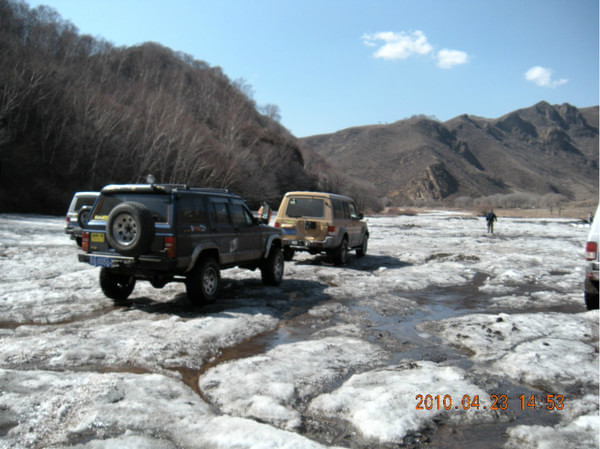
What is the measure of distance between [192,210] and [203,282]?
1.22m

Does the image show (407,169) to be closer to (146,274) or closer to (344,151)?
(344,151)

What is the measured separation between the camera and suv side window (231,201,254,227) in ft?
30.4

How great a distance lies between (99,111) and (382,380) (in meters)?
47.0

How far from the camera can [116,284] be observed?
8328mm

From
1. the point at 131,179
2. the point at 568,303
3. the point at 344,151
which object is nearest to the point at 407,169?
the point at 344,151

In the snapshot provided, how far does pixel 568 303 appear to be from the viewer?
9.63 metres

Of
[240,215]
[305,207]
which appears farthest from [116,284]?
[305,207]

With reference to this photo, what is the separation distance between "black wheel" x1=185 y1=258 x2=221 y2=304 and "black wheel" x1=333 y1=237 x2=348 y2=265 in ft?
19.5

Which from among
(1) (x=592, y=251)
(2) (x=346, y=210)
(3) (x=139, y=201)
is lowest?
(1) (x=592, y=251)

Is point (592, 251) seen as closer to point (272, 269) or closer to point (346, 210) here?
point (272, 269)

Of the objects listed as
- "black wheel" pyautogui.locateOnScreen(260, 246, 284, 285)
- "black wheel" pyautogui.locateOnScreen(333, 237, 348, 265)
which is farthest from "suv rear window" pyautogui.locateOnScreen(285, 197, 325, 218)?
"black wheel" pyautogui.locateOnScreen(260, 246, 284, 285)

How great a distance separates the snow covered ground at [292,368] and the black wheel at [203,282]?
0.24m

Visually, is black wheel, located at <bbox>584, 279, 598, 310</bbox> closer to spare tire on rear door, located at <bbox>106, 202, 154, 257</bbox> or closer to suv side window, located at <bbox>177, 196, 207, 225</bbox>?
suv side window, located at <bbox>177, 196, 207, 225</bbox>

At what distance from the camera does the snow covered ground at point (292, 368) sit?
3785 mm
